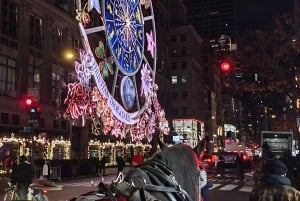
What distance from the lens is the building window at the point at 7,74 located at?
36406 millimetres

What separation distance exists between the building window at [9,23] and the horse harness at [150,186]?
35708mm

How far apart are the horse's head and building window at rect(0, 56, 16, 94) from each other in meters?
34.1

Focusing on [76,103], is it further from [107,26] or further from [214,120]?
[214,120]

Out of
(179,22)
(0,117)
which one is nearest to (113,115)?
(0,117)

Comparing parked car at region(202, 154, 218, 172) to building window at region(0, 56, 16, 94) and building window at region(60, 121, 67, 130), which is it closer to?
building window at region(60, 121, 67, 130)

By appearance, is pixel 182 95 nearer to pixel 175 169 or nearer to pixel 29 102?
pixel 29 102

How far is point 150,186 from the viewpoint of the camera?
3469 millimetres

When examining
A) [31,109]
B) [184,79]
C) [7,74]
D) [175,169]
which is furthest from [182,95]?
[175,169]

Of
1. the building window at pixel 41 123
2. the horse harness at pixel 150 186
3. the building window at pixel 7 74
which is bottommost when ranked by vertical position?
the horse harness at pixel 150 186

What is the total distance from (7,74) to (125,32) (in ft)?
41.5

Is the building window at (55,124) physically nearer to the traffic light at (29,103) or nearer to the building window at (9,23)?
the building window at (9,23)

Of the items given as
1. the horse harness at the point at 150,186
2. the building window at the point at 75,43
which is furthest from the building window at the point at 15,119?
the horse harness at the point at 150,186

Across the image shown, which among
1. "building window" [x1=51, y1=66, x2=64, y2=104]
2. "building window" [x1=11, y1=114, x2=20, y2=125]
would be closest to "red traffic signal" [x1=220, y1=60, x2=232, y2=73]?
"building window" [x1=11, y1=114, x2=20, y2=125]

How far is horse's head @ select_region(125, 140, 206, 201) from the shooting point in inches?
142
